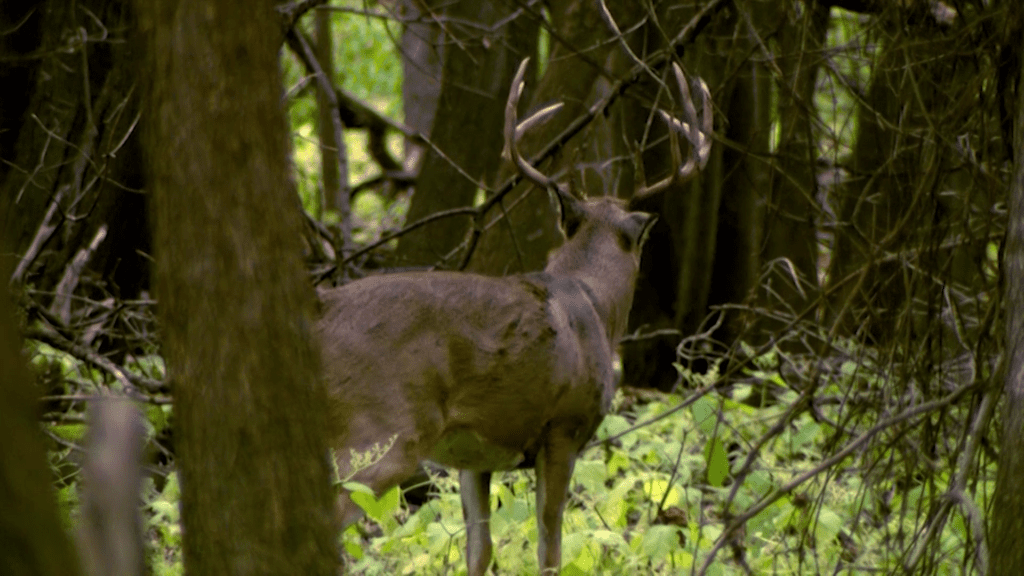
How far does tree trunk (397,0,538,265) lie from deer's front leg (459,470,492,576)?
13.0ft

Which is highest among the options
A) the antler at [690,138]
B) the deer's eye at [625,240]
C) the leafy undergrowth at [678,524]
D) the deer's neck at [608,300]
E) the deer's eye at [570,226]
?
the antler at [690,138]

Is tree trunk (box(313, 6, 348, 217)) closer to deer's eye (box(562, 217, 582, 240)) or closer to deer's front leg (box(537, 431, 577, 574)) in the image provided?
deer's eye (box(562, 217, 582, 240))

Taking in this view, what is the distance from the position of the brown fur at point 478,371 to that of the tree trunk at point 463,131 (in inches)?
161

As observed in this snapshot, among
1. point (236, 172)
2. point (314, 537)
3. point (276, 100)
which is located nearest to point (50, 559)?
point (314, 537)

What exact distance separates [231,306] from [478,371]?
2.47 meters

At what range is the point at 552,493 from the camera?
484cm

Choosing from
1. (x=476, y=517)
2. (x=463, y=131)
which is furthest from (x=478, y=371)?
(x=463, y=131)

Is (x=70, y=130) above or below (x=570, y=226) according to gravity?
above

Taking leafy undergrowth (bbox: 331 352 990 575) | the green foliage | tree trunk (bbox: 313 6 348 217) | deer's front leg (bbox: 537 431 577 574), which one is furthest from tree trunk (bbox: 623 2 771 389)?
the green foliage

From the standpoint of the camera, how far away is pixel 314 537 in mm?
2068

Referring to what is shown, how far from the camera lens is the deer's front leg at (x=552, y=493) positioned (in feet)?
15.8

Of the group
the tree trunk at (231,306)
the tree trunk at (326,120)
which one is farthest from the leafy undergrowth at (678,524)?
the tree trunk at (326,120)

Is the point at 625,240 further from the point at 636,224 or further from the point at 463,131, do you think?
the point at 463,131

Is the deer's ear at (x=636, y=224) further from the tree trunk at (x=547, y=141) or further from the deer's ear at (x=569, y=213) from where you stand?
the tree trunk at (x=547, y=141)
